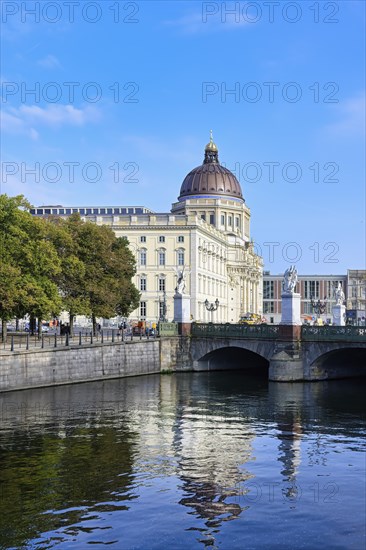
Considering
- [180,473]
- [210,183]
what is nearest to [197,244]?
[210,183]

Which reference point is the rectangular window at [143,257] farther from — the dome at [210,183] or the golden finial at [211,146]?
the golden finial at [211,146]

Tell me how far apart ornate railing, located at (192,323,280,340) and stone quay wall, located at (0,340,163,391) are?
373 cm

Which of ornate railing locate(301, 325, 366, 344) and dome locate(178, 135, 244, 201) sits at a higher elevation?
dome locate(178, 135, 244, 201)

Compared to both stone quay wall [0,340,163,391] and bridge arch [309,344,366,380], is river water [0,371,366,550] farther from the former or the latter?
bridge arch [309,344,366,380]

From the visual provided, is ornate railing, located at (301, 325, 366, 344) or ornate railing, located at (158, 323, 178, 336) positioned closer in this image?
ornate railing, located at (301, 325, 366, 344)

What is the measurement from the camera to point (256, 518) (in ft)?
78.3

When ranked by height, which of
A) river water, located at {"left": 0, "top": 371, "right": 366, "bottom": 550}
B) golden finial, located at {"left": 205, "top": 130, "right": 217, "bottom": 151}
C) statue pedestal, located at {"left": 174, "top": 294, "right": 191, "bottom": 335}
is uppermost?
golden finial, located at {"left": 205, "top": 130, "right": 217, "bottom": 151}

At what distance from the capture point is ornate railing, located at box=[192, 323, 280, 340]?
2598 inches

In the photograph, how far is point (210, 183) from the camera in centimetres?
17900

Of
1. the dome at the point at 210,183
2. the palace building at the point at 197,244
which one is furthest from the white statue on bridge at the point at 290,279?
the dome at the point at 210,183

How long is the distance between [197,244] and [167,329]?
5358 centimetres

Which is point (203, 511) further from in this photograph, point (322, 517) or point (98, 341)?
point (98, 341)

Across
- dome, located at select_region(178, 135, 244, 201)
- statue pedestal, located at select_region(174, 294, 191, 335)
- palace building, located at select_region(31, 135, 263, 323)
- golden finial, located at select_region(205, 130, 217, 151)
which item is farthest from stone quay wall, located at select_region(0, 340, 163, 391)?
golden finial, located at select_region(205, 130, 217, 151)

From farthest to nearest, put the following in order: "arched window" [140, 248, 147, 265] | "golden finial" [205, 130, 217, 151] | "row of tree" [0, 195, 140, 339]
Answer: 1. "golden finial" [205, 130, 217, 151]
2. "arched window" [140, 248, 147, 265]
3. "row of tree" [0, 195, 140, 339]
